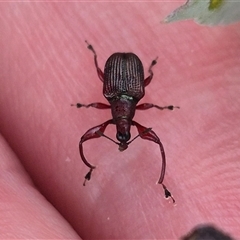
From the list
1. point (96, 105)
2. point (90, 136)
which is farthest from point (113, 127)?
point (90, 136)

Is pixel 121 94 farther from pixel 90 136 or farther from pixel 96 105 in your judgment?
pixel 90 136

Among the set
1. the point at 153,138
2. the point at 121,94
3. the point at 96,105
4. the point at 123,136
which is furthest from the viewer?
the point at 121,94

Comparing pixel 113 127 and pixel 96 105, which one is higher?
pixel 96 105

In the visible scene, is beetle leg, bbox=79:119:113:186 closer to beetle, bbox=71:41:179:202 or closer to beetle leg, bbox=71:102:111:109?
beetle, bbox=71:41:179:202

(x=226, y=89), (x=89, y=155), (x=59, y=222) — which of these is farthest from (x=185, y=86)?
(x=59, y=222)

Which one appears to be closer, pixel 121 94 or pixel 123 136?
pixel 123 136

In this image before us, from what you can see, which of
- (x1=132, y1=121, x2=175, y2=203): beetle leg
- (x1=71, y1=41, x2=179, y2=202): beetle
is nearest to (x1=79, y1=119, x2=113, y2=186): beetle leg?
(x1=71, y1=41, x2=179, y2=202): beetle

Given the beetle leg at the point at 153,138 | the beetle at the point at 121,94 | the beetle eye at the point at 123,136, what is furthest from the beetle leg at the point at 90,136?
the beetle leg at the point at 153,138
